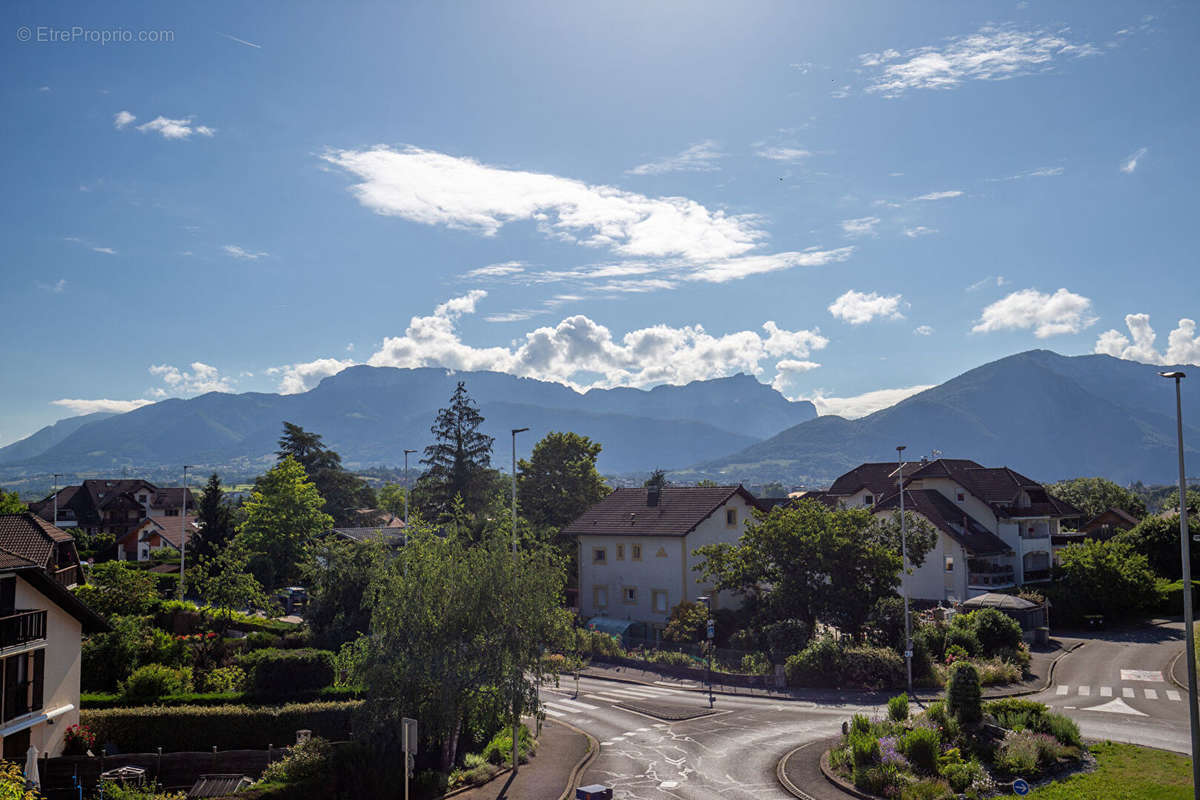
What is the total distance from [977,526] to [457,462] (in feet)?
150

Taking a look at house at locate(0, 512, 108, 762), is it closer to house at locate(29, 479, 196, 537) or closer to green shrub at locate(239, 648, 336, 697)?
green shrub at locate(239, 648, 336, 697)

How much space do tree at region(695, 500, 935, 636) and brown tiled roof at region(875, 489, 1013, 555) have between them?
521 inches

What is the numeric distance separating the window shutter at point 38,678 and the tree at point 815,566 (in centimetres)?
3306

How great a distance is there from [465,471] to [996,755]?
58.4 meters

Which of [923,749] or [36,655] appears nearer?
[923,749]

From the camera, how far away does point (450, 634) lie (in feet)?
81.3

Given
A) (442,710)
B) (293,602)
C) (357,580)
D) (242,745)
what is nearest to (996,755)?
(442,710)

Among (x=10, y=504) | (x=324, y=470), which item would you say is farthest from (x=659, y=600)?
(x=10, y=504)

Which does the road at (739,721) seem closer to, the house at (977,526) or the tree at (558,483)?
the house at (977,526)

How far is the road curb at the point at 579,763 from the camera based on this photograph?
24.7 m

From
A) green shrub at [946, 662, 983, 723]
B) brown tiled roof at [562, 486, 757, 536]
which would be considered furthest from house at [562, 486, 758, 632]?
green shrub at [946, 662, 983, 723]

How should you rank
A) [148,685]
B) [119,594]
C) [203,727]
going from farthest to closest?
[119,594] → [148,685] → [203,727]

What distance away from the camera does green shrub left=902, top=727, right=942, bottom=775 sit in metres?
24.4

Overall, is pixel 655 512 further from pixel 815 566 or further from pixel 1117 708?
pixel 1117 708
